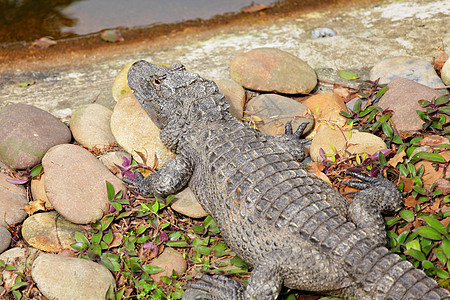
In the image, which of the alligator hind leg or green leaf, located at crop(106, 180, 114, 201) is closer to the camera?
the alligator hind leg

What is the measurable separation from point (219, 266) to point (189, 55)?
11.2ft

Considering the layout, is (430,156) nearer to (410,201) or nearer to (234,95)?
(410,201)

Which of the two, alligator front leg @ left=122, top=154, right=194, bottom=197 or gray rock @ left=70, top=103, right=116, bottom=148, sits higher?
gray rock @ left=70, top=103, right=116, bottom=148

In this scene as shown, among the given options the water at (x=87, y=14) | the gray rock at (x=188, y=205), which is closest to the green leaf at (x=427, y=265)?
the gray rock at (x=188, y=205)

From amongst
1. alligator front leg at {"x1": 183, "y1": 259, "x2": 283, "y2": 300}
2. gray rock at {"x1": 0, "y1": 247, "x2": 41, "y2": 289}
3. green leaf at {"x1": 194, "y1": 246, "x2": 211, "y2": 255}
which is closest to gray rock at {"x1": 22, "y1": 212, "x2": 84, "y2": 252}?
gray rock at {"x1": 0, "y1": 247, "x2": 41, "y2": 289}

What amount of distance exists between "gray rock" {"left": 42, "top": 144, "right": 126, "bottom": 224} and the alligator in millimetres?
328

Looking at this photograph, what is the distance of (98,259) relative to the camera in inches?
126

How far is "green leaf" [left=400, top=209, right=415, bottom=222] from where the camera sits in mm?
3141

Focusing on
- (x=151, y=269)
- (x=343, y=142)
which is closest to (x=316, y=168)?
(x=343, y=142)

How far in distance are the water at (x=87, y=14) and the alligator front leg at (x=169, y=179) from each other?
155 inches

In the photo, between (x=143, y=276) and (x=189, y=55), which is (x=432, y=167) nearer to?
(x=143, y=276)

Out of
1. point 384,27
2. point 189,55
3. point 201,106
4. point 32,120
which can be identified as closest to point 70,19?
point 189,55

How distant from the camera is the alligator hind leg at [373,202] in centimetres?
289

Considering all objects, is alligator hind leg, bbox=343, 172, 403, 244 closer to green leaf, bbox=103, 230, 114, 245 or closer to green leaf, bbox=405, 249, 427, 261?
green leaf, bbox=405, 249, 427, 261
